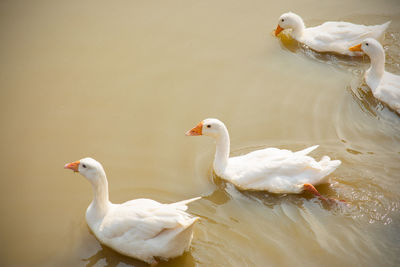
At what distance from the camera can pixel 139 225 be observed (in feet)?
12.8

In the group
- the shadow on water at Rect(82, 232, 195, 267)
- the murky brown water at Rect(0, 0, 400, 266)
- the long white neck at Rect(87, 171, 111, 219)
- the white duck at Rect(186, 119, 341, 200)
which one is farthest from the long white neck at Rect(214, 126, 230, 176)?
the long white neck at Rect(87, 171, 111, 219)

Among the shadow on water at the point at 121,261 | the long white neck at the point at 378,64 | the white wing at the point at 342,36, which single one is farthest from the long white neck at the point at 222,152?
the white wing at the point at 342,36

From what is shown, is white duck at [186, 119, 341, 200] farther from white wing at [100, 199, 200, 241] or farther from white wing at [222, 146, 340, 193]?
white wing at [100, 199, 200, 241]

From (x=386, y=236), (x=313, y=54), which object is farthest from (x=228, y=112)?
(x=386, y=236)

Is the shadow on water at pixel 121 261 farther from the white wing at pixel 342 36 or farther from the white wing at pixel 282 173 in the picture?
the white wing at pixel 342 36

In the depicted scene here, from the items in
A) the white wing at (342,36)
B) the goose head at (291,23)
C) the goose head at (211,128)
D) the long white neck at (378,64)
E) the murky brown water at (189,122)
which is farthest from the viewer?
the goose head at (291,23)

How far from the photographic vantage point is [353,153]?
506 centimetres

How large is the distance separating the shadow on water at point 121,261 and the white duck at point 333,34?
4094 mm

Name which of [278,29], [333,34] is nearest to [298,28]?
[278,29]

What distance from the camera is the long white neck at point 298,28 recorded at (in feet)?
22.5

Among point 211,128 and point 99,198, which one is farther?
point 211,128

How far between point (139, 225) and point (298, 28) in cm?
443

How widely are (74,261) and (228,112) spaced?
271 centimetres

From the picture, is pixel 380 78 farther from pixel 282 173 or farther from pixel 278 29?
pixel 282 173
